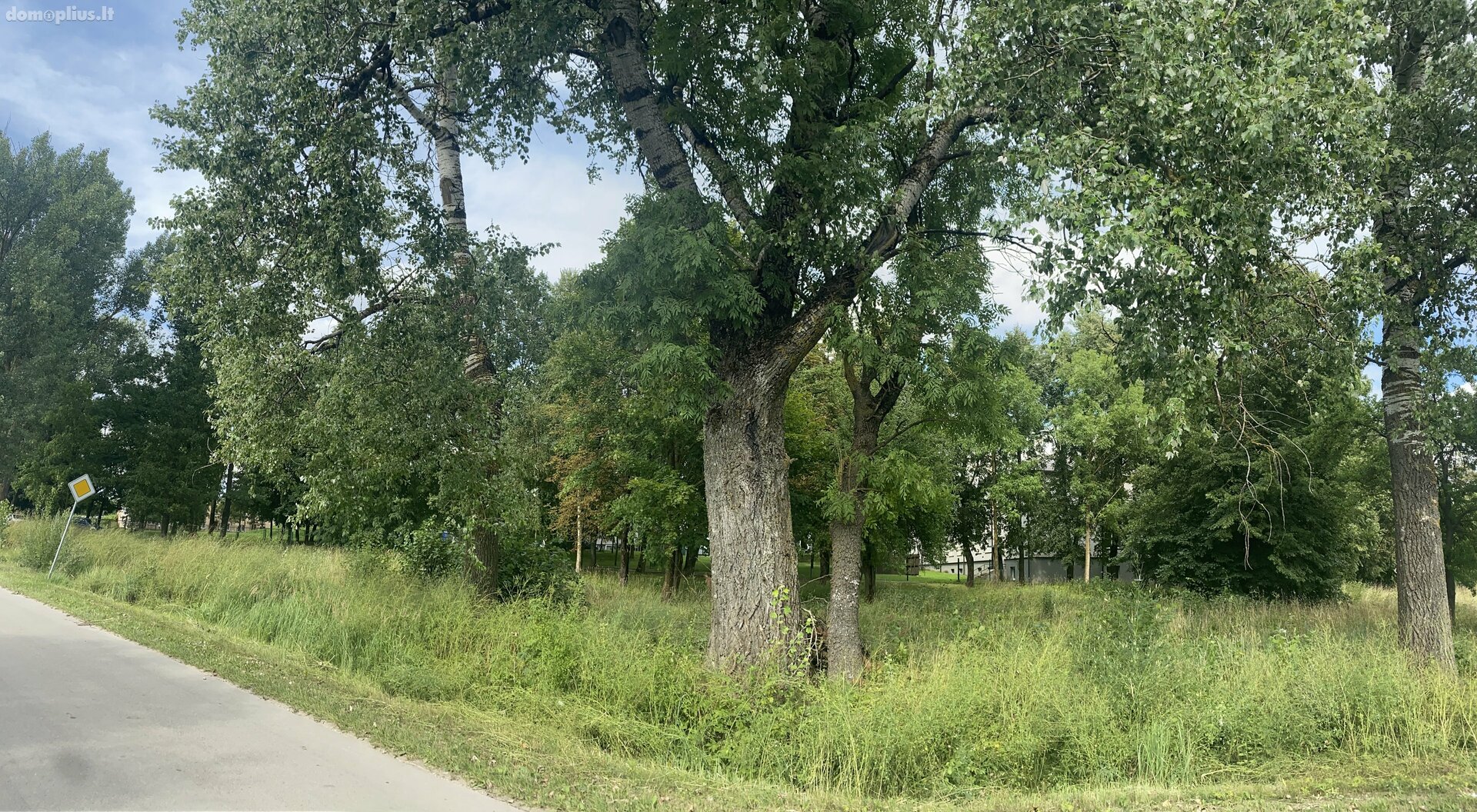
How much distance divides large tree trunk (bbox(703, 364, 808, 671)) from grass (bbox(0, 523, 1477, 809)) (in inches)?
20.7

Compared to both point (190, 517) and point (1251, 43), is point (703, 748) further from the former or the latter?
point (190, 517)

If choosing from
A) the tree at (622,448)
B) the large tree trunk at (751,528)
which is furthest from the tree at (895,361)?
the tree at (622,448)

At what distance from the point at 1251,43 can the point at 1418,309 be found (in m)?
6.50

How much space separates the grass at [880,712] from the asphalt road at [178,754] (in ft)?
1.12

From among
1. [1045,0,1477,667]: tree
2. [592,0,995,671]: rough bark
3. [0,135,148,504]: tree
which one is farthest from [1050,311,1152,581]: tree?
[0,135,148,504]: tree

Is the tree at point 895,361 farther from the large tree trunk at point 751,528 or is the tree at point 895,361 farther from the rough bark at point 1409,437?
the rough bark at point 1409,437

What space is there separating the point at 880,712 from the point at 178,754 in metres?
5.03

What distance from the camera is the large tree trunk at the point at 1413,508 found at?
10.5 metres

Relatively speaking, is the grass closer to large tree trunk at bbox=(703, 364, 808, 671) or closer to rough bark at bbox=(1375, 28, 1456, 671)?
large tree trunk at bbox=(703, 364, 808, 671)

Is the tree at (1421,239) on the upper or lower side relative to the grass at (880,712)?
upper

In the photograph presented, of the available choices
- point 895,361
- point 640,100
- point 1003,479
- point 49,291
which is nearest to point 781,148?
point 640,100

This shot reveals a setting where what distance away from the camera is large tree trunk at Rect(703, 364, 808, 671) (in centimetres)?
873

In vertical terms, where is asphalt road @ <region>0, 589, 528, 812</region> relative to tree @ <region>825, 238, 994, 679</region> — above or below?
below

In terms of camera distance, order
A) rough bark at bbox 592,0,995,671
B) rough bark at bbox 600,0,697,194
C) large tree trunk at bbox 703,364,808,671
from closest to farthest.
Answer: large tree trunk at bbox 703,364,808,671, rough bark at bbox 592,0,995,671, rough bark at bbox 600,0,697,194
